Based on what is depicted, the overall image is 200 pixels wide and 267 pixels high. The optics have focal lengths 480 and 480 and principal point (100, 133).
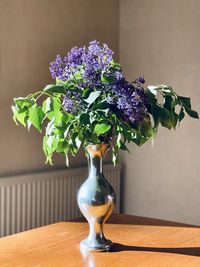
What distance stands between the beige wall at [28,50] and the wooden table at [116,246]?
1225 millimetres

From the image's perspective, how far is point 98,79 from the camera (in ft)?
5.16

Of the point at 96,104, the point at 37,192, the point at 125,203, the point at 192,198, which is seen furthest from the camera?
the point at 125,203

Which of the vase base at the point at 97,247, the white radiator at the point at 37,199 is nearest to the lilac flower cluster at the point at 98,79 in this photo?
the vase base at the point at 97,247

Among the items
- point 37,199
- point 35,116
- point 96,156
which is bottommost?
point 37,199

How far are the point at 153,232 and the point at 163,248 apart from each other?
21 cm

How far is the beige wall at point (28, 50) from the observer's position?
305 centimetres

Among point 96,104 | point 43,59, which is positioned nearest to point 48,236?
point 96,104

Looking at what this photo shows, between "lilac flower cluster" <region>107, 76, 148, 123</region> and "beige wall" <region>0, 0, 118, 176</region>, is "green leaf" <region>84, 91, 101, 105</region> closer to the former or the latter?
"lilac flower cluster" <region>107, 76, 148, 123</region>

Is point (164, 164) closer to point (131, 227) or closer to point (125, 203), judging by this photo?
point (125, 203)

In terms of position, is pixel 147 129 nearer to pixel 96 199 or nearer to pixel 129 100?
pixel 129 100

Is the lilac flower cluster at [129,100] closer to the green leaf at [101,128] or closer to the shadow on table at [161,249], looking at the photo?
the green leaf at [101,128]

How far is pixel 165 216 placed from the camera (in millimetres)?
3666

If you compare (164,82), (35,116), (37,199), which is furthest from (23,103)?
(164,82)

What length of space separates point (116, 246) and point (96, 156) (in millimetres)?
336
